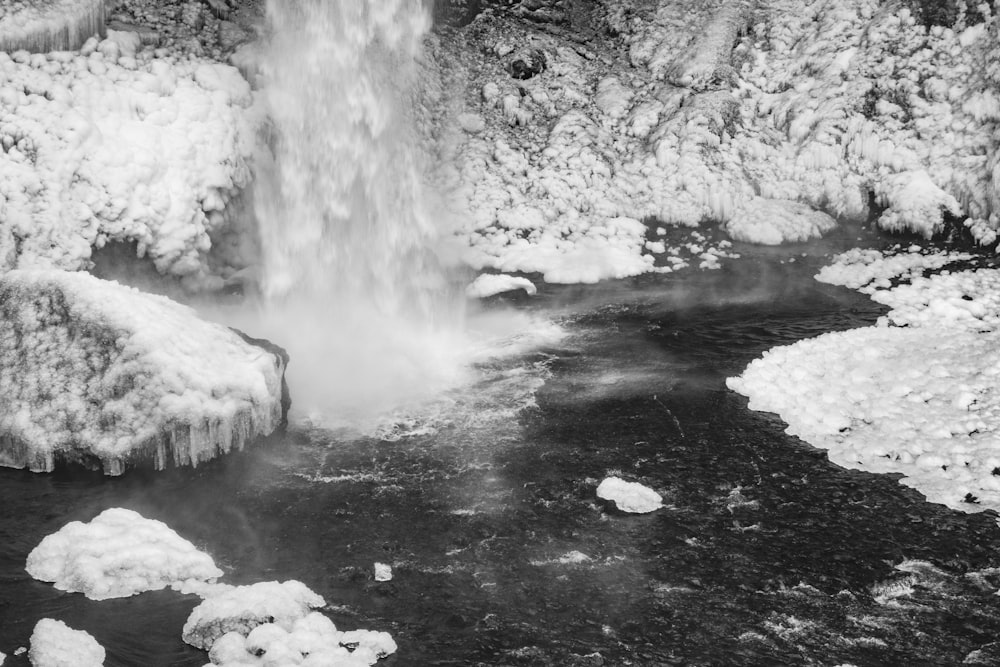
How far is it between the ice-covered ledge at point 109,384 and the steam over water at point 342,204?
2.63 meters

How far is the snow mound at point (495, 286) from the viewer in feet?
44.1

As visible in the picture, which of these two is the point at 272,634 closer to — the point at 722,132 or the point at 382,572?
the point at 382,572

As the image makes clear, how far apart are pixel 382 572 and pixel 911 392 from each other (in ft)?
18.9

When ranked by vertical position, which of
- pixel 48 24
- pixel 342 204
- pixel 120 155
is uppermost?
pixel 48 24

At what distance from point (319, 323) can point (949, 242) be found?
9465 millimetres

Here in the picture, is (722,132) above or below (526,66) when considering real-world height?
below

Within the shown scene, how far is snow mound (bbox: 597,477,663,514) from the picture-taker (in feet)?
24.7

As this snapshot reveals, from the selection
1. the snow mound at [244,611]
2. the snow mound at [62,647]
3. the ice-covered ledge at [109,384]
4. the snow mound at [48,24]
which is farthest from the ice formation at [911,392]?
the snow mound at [48,24]

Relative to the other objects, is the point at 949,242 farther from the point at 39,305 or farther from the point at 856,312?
the point at 39,305

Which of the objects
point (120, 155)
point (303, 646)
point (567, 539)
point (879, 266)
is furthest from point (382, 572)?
point (879, 266)

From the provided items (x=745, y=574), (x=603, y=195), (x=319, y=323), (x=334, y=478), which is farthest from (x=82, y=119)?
(x=745, y=574)

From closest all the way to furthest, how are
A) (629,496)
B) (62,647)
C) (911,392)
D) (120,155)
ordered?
(62,647) → (629,496) → (911,392) → (120,155)

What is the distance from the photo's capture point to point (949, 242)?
1407 cm

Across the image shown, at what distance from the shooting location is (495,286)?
44.5ft
